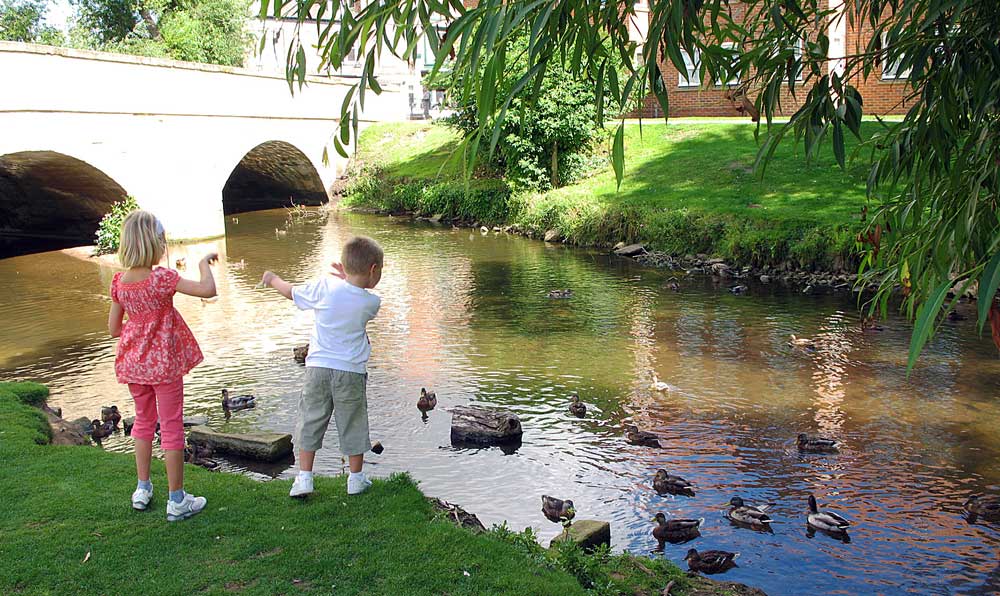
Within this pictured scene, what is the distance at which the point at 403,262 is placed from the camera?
2147cm

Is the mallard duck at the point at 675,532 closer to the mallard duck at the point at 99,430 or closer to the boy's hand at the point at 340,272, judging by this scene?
the boy's hand at the point at 340,272

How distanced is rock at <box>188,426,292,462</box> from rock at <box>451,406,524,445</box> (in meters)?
1.84

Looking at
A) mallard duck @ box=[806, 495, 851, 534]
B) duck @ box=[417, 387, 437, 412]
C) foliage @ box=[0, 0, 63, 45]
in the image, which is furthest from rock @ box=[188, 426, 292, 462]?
foliage @ box=[0, 0, 63, 45]

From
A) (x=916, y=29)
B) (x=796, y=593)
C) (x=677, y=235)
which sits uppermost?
(x=916, y=29)

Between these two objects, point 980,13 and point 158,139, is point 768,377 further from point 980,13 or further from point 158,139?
point 158,139

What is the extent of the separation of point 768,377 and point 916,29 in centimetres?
787

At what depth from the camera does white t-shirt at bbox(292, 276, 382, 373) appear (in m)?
5.74

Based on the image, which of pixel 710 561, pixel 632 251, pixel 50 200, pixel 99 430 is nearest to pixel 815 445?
pixel 710 561

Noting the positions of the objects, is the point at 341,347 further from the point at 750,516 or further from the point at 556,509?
the point at 750,516

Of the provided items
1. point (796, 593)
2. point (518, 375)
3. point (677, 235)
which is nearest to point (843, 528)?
point (796, 593)

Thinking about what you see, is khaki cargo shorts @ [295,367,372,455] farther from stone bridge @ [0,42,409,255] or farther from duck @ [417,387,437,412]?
stone bridge @ [0,42,409,255]

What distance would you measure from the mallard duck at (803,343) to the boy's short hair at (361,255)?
368 inches

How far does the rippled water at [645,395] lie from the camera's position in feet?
25.0

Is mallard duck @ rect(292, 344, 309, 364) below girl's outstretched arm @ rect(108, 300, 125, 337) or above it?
below
